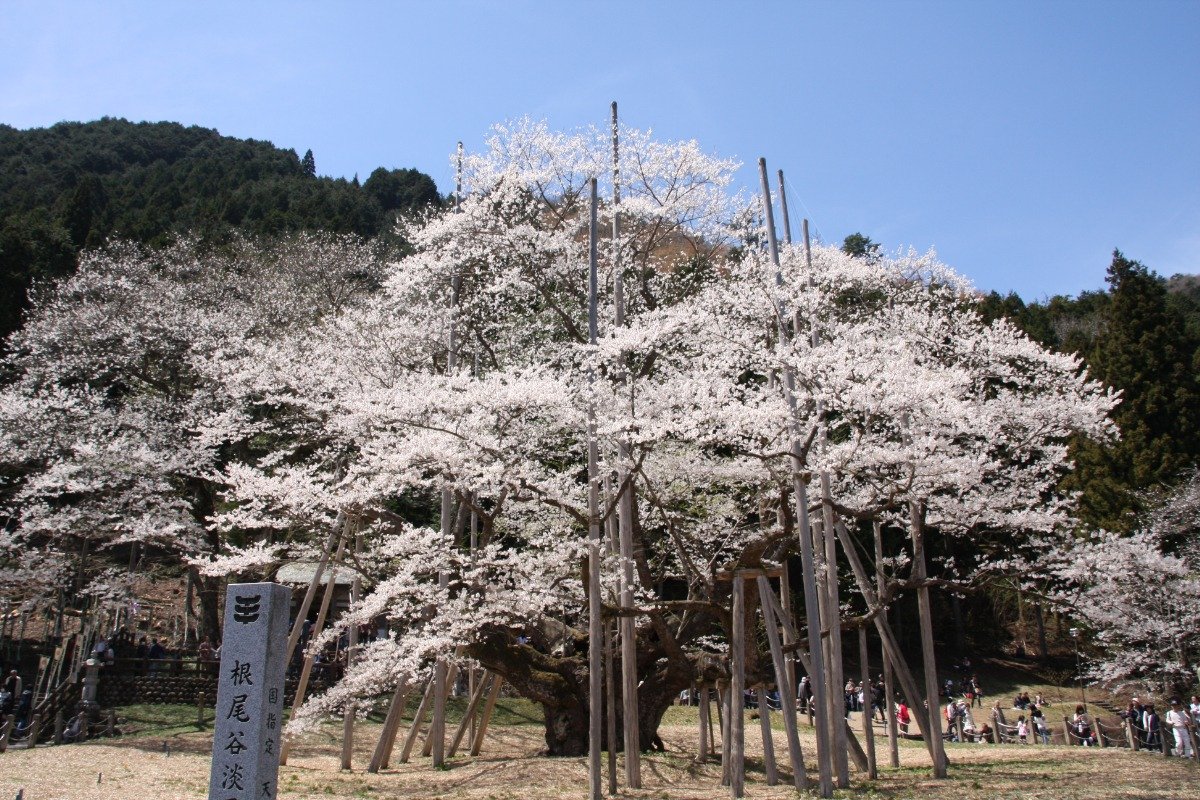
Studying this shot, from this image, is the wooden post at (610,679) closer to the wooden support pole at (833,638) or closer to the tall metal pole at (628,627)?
the tall metal pole at (628,627)

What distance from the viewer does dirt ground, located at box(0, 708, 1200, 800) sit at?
34.9 ft

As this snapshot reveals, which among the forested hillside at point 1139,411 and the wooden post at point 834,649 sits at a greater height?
the forested hillside at point 1139,411

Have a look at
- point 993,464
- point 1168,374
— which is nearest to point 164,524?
point 993,464

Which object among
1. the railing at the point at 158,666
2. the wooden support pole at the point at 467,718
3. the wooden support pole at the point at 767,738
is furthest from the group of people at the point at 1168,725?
the railing at the point at 158,666

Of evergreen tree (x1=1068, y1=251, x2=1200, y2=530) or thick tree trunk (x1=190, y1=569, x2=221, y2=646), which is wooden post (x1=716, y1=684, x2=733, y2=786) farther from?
evergreen tree (x1=1068, y1=251, x2=1200, y2=530)

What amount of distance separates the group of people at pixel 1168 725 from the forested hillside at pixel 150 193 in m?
35.8

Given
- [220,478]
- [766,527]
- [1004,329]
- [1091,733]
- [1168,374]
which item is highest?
[1168,374]

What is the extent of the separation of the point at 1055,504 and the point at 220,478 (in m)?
14.2

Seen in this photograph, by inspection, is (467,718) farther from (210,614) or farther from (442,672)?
(210,614)

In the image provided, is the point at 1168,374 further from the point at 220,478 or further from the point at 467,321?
the point at 220,478

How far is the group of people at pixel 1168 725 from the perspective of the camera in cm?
1459

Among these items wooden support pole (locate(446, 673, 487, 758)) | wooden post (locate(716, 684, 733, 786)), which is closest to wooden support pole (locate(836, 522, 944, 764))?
wooden post (locate(716, 684, 733, 786))

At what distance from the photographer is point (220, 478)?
1513 cm

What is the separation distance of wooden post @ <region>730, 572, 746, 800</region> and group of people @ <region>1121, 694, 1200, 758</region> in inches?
334
